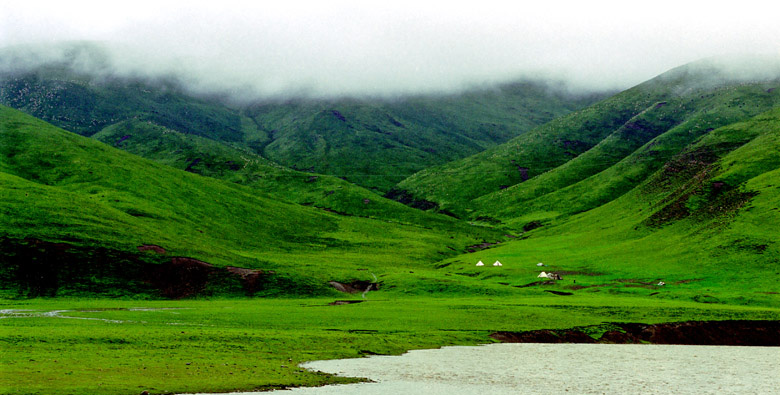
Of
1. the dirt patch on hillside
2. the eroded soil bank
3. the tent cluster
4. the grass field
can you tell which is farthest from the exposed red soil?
the tent cluster

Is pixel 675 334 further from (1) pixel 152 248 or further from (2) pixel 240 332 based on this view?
(1) pixel 152 248

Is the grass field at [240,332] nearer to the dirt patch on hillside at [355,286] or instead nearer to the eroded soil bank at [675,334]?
the eroded soil bank at [675,334]

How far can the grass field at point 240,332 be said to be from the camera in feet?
152

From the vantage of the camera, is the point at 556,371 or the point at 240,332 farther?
the point at 240,332

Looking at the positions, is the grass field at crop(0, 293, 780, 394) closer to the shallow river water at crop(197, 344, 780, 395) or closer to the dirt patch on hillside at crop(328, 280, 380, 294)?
the shallow river water at crop(197, 344, 780, 395)

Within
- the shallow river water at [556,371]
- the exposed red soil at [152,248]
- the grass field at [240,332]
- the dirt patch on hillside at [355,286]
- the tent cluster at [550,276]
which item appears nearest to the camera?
the grass field at [240,332]

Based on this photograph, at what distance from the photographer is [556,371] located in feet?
204

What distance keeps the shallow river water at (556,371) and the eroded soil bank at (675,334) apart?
8.83 m

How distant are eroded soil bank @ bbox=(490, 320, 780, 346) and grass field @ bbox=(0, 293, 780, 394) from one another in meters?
2.69

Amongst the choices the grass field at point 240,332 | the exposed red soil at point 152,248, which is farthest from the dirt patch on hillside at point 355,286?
the exposed red soil at point 152,248

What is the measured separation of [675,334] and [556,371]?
47.5 m

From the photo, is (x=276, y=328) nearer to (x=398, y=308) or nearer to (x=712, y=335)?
(x=398, y=308)

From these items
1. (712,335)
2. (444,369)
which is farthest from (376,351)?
(712,335)

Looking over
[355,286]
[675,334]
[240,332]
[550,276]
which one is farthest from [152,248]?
[675,334]
